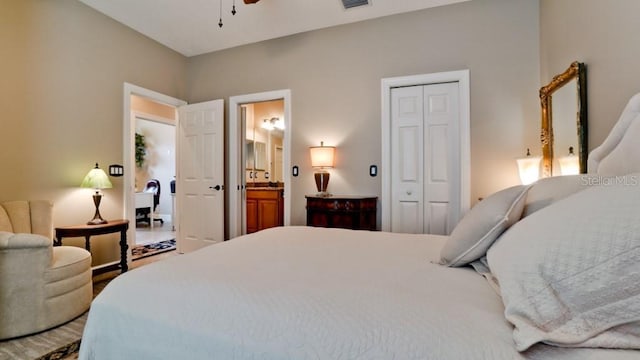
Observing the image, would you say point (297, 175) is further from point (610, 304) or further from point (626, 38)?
point (610, 304)

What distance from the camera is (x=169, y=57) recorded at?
414cm

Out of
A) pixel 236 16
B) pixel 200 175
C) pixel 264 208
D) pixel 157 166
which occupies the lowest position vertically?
pixel 264 208

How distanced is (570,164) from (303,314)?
7.76 feet

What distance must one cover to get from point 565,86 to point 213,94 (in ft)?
12.8

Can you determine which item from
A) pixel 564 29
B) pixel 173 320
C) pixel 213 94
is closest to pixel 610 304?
pixel 173 320

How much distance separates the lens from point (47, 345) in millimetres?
1879

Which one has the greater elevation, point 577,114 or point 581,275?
point 577,114

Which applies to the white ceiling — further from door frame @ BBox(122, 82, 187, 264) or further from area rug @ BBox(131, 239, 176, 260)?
area rug @ BBox(131, 239, 176, 260)

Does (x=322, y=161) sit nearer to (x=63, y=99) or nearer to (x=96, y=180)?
(x=96, y=180)

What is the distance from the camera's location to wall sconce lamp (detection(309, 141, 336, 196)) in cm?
347

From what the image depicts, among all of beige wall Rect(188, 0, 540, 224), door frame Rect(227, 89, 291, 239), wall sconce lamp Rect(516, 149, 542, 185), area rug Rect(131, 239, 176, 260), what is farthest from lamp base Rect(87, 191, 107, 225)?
wall sconce lamp Rect(516, 149, 542, 185)

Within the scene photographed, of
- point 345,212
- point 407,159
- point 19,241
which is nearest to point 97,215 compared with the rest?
point 19,241

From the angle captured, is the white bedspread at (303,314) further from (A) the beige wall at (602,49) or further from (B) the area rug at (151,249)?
(B) the area rug at (151,249)

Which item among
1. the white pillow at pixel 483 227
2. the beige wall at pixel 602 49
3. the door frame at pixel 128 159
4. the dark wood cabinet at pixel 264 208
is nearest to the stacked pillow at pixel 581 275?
the white pillow at pixel 483 227
